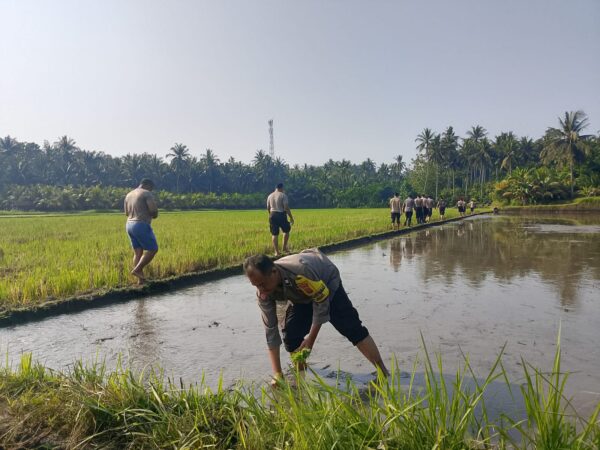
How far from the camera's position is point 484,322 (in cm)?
511

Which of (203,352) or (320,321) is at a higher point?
(320,321)

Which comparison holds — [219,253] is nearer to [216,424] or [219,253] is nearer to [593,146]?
[216,424]

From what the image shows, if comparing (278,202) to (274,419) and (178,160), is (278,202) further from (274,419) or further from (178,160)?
(178,160)

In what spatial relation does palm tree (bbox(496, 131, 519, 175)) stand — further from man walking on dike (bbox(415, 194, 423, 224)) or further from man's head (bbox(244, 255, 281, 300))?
man's head (bbox(244, 255, 281, 300))

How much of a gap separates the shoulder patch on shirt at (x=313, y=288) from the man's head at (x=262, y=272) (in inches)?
6.3

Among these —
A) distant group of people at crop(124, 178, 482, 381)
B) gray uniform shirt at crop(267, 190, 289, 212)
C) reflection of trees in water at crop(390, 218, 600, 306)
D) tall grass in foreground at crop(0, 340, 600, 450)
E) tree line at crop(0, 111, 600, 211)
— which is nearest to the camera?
tall grass in foreground at crop(0, 340, 600, 450)

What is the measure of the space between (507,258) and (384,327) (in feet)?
22.1

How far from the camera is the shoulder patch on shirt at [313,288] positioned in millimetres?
3074

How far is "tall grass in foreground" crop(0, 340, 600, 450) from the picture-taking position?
213 centimetres

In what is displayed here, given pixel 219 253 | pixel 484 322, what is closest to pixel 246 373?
pixel 484 322

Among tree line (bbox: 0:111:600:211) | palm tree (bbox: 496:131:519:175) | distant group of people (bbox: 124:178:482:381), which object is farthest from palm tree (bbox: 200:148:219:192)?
distant group of people (bbox: 124:178:482:381)

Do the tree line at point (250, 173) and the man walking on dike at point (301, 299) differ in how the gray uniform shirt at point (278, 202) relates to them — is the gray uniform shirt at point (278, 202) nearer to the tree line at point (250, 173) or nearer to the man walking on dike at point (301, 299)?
the man walking on dike at point (301, 299)

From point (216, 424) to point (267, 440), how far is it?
1.28ft

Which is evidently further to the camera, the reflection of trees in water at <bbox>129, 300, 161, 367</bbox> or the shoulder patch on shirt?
the reflection of trees in water at <bbox>129, 300, 161, 367</bbox>
